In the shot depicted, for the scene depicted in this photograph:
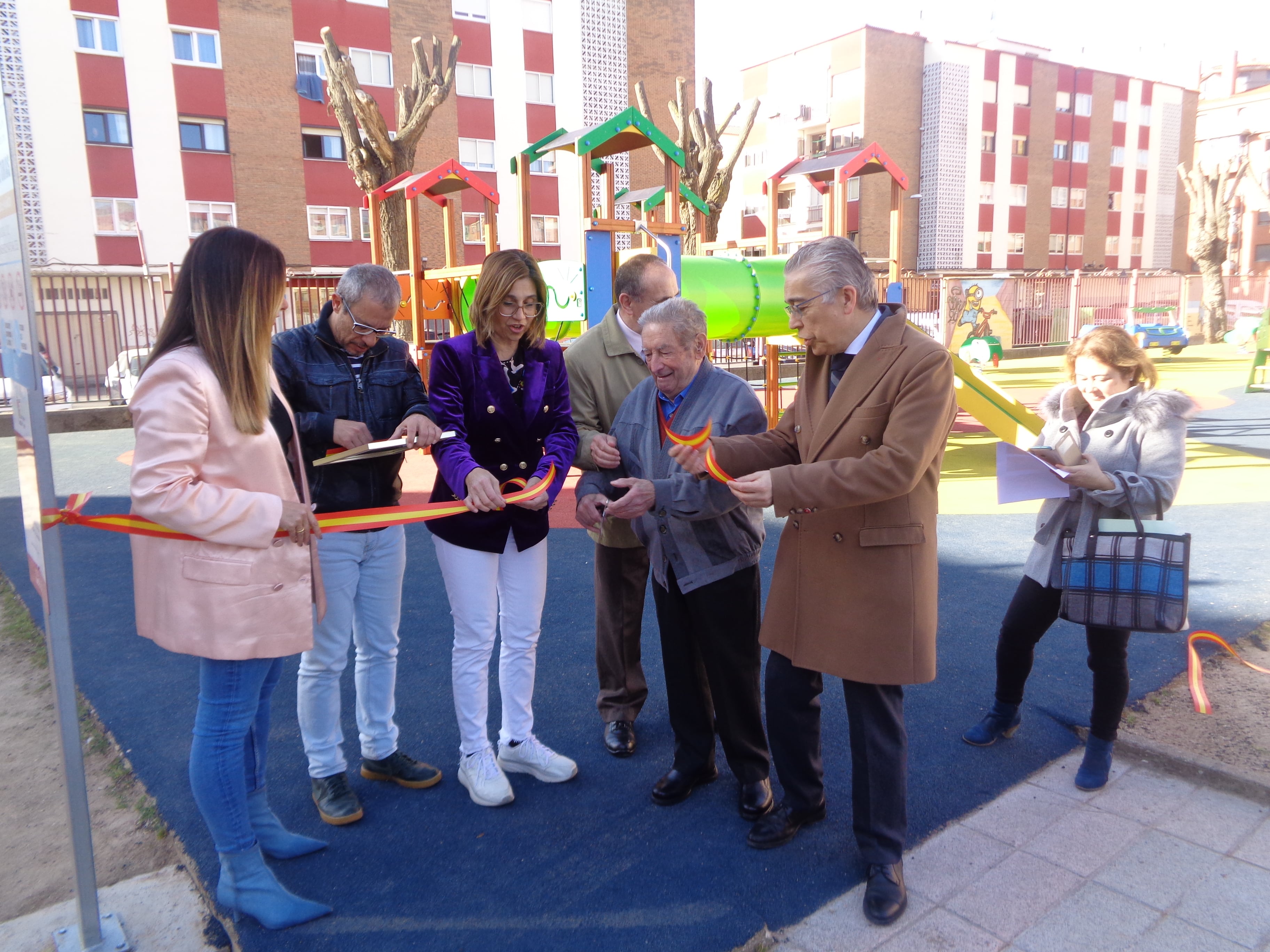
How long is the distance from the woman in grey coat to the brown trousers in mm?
1531

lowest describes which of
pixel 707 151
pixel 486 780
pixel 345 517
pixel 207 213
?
pixel 486 780

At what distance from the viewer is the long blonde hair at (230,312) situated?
2.29 metres

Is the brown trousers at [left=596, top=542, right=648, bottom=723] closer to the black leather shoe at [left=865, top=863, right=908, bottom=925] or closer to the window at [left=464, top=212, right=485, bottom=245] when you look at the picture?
the black leather shoe at [left=865, top=863, right=908, bottom=925]

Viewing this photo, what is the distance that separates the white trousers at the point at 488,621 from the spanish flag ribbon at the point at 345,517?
20cm

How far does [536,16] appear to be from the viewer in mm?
32531

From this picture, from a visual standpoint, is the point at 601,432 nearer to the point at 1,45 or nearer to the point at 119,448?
the point at 119,448

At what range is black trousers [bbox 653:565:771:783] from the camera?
3.07 metres

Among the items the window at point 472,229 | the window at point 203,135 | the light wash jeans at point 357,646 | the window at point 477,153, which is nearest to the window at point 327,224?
the window at point 203,135

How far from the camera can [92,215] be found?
26344mm

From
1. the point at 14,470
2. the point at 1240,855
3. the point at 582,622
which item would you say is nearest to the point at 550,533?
the point at 582,622

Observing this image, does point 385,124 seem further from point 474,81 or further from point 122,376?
point 474,81

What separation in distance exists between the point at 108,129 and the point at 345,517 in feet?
98.4

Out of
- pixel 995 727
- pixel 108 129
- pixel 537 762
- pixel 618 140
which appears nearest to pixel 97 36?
pixel 108 129

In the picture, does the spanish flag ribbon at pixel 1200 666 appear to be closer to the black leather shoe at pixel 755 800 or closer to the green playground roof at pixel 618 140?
the black leather shoe at pixel 755 800
